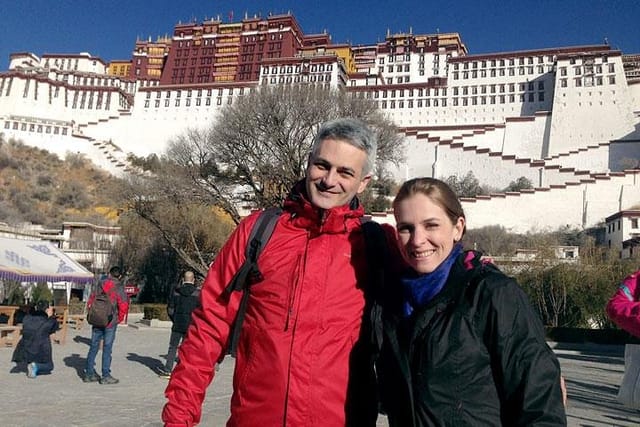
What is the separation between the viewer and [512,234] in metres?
37.2

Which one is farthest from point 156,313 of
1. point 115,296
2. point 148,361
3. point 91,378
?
point 91,378

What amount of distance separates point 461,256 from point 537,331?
0.34m

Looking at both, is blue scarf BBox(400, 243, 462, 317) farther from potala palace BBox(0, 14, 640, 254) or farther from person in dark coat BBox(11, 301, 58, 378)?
potala palace BBox(0, 14, 640, 254)

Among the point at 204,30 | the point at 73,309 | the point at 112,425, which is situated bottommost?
the point at 73,309

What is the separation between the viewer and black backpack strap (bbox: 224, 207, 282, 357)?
1.99 m

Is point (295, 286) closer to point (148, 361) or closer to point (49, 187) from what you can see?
point (148, 361)

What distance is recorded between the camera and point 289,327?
1884mm

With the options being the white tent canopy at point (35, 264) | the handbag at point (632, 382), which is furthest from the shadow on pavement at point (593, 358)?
the white tent canopy at point (35, 264)

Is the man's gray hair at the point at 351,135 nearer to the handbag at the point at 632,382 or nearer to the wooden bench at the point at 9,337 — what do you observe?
the handbag at the point at 632,382

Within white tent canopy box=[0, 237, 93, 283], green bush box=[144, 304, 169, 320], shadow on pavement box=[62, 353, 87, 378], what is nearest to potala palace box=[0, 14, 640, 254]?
green bush box=[144, 304, 169, 320]

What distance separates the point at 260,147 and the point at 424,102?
129ft

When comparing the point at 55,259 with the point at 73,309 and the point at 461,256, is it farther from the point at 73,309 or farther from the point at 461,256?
the point at 461,256

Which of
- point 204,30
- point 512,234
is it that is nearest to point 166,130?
point 204,30

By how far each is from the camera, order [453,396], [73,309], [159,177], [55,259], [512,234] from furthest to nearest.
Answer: [512,234], [159,177], [73,309], [55,259], [453,396]
